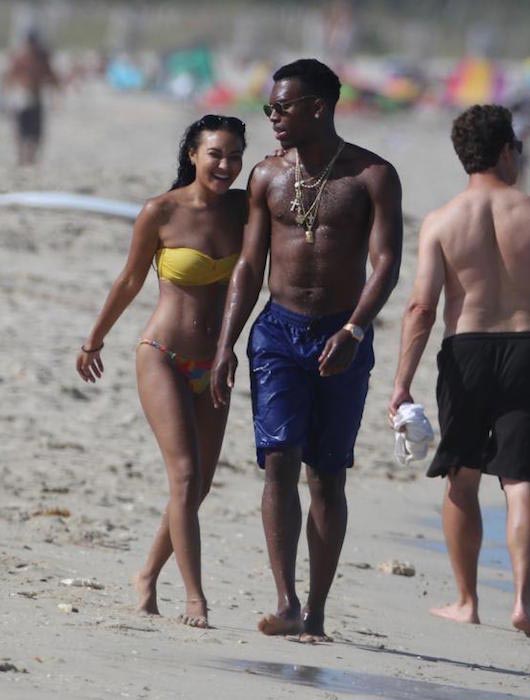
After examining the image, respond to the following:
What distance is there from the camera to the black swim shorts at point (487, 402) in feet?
18.0

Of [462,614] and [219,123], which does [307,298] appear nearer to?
[219,123]

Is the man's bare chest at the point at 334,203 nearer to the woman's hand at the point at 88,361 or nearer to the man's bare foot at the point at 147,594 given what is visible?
→ the woman's hand at the point at 88,361

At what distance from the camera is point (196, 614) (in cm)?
509

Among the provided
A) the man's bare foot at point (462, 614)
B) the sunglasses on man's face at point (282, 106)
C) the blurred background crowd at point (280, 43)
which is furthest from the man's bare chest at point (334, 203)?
the blurred background crowd at point (280, 43)

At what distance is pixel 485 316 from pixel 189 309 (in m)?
0.98

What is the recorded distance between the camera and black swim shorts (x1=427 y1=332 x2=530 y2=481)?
5.48m

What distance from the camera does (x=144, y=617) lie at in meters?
5.17

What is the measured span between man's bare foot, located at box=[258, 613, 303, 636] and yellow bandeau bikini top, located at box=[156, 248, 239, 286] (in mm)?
1025

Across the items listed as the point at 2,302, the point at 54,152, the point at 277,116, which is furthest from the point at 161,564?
the point at 54,152

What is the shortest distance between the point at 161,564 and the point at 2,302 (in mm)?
5830

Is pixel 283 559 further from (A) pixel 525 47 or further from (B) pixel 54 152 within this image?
(A) pixel 525 47

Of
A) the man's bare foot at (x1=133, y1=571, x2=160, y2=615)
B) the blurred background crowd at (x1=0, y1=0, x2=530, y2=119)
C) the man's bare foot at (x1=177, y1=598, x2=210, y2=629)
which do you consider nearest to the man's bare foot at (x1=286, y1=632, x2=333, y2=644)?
the man's bare foot at (x1=177, y1=598, x2=210, y2=629)

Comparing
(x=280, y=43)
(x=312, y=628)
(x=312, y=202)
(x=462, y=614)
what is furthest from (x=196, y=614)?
(x=280, y=43)

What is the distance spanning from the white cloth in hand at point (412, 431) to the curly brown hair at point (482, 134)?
85 cm
